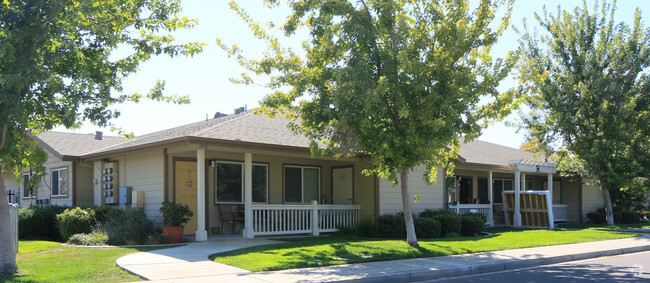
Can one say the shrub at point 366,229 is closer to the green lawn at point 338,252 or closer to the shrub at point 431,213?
the shrub at point 431,213

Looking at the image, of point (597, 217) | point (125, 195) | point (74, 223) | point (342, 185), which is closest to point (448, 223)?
point (342, 185)

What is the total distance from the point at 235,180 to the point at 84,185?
6.15 meters

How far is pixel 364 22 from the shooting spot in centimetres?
1273

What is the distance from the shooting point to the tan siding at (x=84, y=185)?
64.9 ft

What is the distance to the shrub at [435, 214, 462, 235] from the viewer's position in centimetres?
Answer: 1820

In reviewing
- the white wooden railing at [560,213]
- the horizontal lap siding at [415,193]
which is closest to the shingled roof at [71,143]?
the horizontal lap siding at [415,193]

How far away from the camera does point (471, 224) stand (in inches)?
749

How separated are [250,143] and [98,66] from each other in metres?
5.52

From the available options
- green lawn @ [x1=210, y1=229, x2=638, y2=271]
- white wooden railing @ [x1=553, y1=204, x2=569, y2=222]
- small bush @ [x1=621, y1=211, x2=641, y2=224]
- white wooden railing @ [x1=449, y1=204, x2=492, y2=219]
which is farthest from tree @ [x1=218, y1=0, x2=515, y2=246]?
small bush @ [x1=621, y1=211, x2=641, y2=224]

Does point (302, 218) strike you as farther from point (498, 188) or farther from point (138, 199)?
point (498, 188)

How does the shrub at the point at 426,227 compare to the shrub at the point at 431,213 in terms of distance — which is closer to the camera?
the shrub at the point at 426,227

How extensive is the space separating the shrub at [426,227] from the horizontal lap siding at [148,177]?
25.7 feet

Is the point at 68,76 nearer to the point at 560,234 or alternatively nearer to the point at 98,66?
the point at 98,66

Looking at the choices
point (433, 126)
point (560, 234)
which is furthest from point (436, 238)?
point (433, 126)
